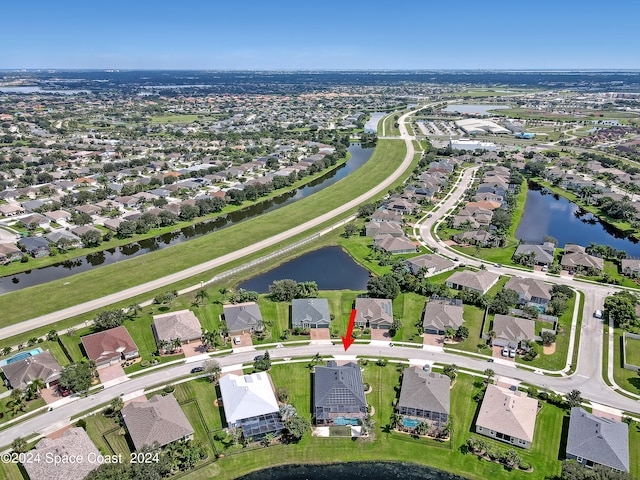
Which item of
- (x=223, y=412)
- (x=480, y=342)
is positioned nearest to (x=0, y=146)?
(x=223, y=412)

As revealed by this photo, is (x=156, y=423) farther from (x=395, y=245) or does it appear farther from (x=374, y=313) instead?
(x=395, y=245)

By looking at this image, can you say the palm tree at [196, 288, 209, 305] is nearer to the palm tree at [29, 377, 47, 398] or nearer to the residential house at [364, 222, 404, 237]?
the palm tree at [29, 377, 47, 398]

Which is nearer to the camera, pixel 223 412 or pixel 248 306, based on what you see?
pixel 223 412

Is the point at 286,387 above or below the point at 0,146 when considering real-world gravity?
below

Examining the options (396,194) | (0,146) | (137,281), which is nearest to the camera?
(137,281)

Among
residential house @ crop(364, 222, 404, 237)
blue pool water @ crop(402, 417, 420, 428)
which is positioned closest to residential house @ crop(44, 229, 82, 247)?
residential house @ crop(364, 222, 404, 237)

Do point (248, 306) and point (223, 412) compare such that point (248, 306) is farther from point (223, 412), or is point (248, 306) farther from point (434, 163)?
point (434, 163)

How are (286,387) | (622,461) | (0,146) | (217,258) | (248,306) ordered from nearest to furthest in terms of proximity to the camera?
(622,461)
(286,387)
(248,306)
(217,258)
(0,146)

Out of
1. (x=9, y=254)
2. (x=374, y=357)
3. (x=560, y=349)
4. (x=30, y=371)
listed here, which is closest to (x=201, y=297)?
(x=30, y=371)

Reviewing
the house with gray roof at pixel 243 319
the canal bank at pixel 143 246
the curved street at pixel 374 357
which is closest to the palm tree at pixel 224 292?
the house with gray roof at pixel 243 319
